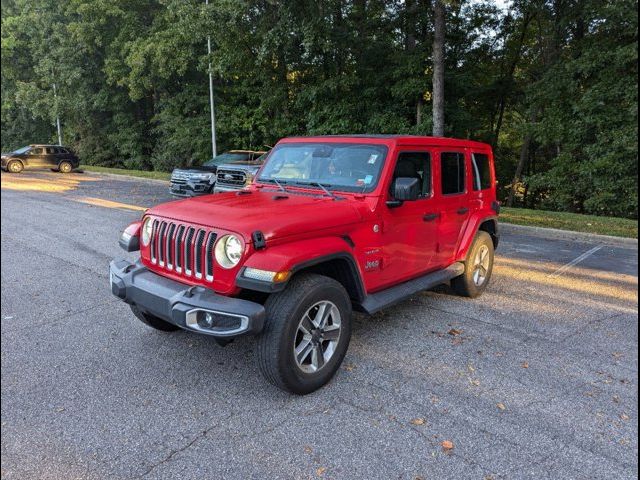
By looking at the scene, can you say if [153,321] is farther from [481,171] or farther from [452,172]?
[481,171]

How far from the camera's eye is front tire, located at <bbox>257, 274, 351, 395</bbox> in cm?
307

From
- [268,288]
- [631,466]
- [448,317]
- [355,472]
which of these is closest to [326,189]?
[268,288]

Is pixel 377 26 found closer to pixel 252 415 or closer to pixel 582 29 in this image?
pixel 582 29

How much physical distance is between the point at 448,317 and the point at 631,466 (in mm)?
2332

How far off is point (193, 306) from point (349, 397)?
1315mm

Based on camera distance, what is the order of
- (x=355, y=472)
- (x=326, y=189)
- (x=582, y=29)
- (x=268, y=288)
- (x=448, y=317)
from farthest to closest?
1. (x=582, y=29)
2. (x=448, y=317)
3. (x=326, y=189)
4. (x=268, y=288)
5. (x=355, y=472)

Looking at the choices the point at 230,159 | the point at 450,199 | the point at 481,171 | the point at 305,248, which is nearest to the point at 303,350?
the point at 305,248

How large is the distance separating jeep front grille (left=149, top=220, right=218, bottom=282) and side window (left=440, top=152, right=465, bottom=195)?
2657 mm

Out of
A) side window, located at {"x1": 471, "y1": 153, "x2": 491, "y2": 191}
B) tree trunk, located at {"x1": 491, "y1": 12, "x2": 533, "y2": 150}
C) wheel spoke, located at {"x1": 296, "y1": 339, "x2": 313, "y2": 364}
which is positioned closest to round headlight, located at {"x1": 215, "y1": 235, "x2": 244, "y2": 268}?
wheel spoke, located at {"x1": 296, "y1": 339, "x2": 313, "y2": 364}

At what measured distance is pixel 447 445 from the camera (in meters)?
2.82

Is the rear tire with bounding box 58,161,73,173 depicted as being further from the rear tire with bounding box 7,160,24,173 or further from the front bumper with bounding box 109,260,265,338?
the front bumper with bounding box 109,260,265,338

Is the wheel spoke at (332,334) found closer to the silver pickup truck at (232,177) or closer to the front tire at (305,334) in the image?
the front tire at (305,334)

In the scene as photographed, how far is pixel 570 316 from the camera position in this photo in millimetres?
5043

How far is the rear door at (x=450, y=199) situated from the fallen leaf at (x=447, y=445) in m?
2.28
